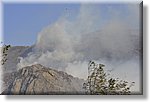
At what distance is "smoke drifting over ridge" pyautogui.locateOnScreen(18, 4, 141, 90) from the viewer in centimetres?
158

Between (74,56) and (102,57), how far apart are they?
0.48 feet

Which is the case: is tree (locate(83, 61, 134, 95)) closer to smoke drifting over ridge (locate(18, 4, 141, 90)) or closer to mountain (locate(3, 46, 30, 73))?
smoke drifting over ridge (locate(18, 4, 141, 90))

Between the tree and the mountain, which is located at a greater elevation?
the mountain

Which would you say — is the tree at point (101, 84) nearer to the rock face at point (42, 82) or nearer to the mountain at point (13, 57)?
the rock face at point (42, 82)

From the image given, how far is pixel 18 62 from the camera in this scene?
1594 mm

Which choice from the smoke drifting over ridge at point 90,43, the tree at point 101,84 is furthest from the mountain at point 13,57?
the tree at point 101,84

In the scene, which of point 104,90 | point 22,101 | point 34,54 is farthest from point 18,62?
point 104,90

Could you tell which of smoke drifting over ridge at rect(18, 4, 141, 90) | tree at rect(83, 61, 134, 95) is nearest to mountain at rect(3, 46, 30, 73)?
smoke drifting over ridge at rect(18, 4, 141, 90)

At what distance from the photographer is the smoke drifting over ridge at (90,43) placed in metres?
1.58

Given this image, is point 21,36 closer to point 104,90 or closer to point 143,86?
point 104,90

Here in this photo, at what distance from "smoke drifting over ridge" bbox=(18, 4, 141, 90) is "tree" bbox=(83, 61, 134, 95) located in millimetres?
31

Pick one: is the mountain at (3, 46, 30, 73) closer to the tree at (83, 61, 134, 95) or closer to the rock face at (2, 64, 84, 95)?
the rock face at (2, 64, 84, 95)

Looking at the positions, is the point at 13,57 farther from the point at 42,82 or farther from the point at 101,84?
the point at 101,84

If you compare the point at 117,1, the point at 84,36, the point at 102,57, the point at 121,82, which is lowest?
the point at 121,82
